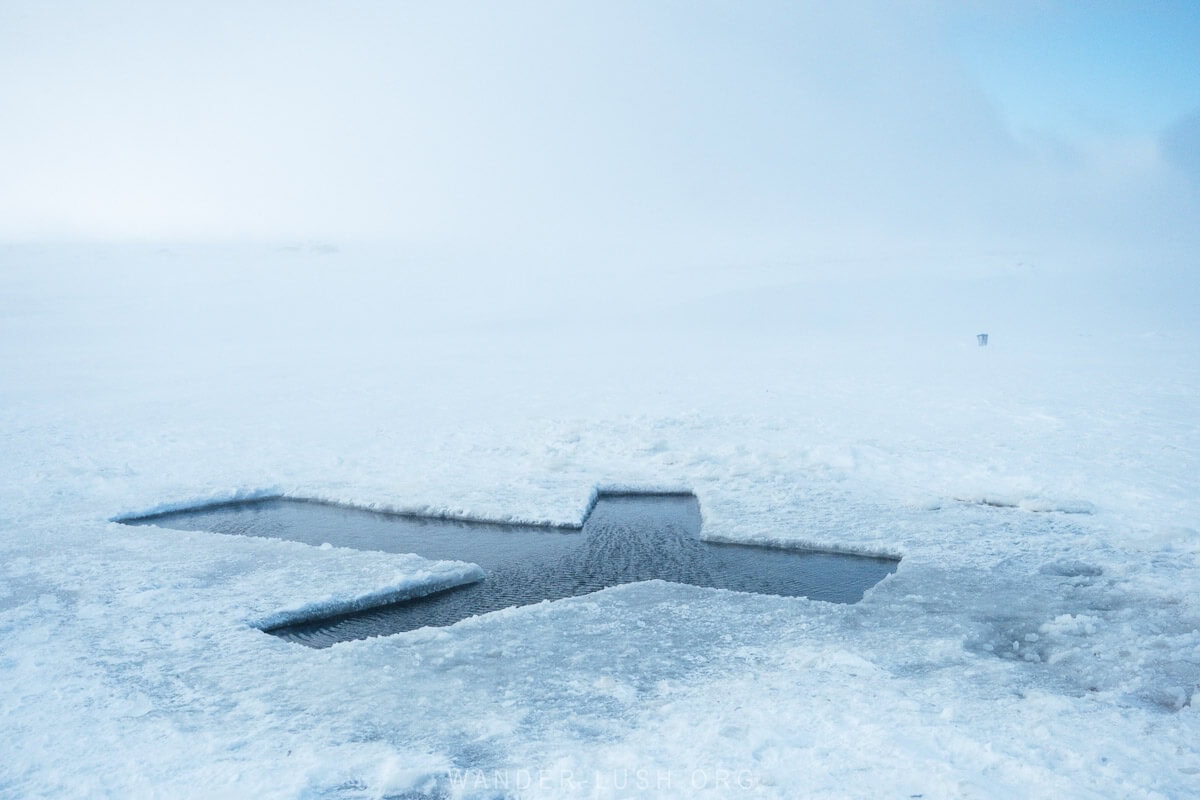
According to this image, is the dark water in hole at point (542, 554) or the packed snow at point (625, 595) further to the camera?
the dark water in hole at point (542, 554)

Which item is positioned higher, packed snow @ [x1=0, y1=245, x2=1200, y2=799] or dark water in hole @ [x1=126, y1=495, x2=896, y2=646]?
packed snow @ [x1=0, y1=245, x2=1200, y2=799]

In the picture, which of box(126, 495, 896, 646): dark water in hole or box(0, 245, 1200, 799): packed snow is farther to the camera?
box(126, 495, 896, 646): dark water in hole

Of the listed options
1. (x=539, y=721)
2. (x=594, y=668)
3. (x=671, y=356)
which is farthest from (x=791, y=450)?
(x=671, y=356)

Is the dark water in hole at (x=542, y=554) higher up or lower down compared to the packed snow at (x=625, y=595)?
lower down

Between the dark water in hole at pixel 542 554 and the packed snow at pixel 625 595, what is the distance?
0.38m

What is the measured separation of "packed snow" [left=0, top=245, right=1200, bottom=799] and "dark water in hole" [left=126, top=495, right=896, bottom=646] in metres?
0.38

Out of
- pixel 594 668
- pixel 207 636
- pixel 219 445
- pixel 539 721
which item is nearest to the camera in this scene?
pixel 539 721

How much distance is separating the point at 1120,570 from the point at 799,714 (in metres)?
5.09

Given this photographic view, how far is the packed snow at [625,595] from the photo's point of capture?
5969 mm

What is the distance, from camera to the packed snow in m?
5.97

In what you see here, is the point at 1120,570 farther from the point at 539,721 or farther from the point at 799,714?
the point at 539,721

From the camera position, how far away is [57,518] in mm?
11867

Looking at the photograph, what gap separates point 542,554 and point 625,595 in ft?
6.22

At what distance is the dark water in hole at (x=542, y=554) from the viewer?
9102 millimetres
